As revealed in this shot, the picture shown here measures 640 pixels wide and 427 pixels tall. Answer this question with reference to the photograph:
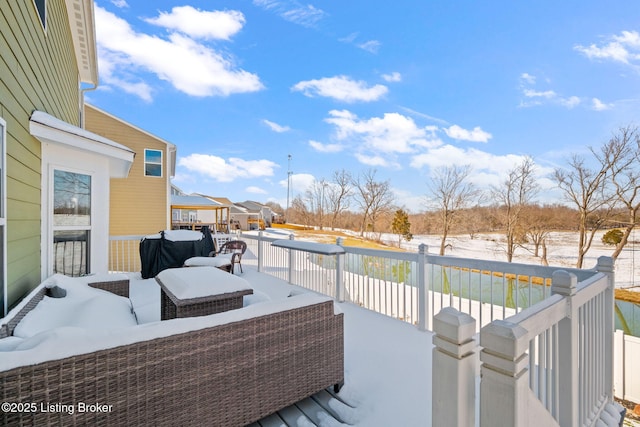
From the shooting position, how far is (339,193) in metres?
32.3

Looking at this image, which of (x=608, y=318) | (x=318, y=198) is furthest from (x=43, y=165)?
(x=318, y=198)

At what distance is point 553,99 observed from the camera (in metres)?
16.0

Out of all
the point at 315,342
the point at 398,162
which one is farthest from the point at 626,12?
the point at 398,162

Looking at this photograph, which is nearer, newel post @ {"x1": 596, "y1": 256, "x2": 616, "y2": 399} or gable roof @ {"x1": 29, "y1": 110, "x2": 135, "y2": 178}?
newel post @ {"x1": 596, "y1": 256, "x2": 616, "y2": 399}

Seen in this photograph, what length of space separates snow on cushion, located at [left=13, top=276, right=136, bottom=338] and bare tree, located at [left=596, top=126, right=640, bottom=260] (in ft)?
60.0

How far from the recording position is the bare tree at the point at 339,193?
102ft

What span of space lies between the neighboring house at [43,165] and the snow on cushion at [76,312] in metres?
0.32

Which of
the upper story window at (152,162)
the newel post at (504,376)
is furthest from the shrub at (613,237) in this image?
the upper story window at (152,162)

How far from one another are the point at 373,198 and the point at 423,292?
79.9ft

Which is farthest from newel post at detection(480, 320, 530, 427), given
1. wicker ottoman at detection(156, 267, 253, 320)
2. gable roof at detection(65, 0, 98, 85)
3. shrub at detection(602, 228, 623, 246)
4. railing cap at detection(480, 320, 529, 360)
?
shrub at detection(602, 228, 623, 246)

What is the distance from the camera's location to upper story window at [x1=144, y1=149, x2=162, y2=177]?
10.9 meters

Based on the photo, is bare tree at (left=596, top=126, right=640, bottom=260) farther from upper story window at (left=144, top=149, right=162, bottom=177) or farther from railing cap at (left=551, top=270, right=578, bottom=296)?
upper story window at (left=144, top=149, right=162, bottom=177)

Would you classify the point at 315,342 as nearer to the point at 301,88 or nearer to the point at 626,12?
the point at 626,12

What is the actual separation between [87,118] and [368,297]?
1125 cm
